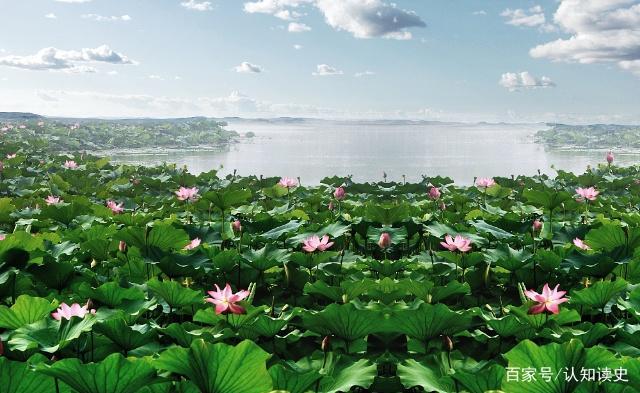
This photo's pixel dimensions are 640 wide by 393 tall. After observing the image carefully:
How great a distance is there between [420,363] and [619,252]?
151 cm

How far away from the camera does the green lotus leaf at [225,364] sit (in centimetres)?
161

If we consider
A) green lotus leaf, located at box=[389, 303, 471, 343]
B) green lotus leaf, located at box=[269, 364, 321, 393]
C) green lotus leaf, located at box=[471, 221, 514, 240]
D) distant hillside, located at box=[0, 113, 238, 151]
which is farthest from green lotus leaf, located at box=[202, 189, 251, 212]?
distant hillside, located at box=[0, 113, 238, 151]

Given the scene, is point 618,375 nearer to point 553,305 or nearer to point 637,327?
point 553,305

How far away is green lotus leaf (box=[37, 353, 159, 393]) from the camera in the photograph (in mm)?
1575

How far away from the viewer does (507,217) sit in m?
4.30

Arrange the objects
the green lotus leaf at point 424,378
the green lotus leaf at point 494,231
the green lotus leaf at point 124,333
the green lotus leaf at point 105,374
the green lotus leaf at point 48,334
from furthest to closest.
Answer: the green lotus leaf at point 494,231, the green lotus leaf at point 124,333, the green lotus leaf at point 48,334, the green lotus leaf at point 424,378, the green lotus leaf at point 105,374

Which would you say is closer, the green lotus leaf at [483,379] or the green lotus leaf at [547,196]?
the green lotus leaf at [483,379]

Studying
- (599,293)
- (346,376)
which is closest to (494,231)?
(599,293)

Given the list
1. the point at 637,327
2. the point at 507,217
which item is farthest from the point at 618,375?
the point at 507,217

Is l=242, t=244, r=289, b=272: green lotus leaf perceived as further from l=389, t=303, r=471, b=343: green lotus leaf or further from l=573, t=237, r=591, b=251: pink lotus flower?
l=573, t=237, r=591, b=251: pink lotus flower

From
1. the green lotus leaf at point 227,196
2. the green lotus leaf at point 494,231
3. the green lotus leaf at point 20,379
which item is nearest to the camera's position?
the green lotus leaf at point 20,379

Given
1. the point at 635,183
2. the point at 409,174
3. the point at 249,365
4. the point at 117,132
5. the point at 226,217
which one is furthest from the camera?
the point at 117,132

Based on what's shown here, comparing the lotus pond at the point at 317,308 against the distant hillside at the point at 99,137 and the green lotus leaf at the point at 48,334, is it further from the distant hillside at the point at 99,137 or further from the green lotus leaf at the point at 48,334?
the distant hillside at the point at 99,137

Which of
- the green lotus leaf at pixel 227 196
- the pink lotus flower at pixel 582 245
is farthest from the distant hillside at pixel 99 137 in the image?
the pink lotus flower at pixel 582 245
